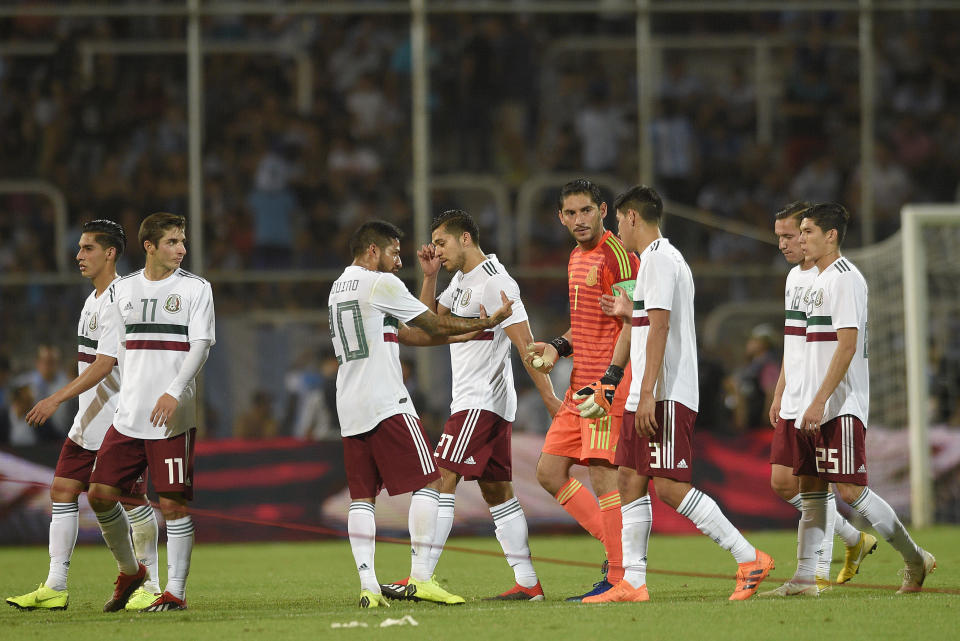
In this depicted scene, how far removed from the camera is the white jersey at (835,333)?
780 cm

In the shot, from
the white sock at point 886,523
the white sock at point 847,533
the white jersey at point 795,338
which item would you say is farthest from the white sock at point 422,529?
the white sock at point 847,533

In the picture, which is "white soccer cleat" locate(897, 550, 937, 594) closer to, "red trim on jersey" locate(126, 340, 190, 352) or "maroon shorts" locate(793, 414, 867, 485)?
"maroon shorts" locate(793, 414, 867, 485)

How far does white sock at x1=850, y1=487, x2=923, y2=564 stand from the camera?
7809 millimetres

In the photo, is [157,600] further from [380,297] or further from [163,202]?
[163,202]

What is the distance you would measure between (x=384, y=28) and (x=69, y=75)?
181 inches

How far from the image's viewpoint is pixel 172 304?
786 cm

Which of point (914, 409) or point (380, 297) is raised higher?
point (380, 297)

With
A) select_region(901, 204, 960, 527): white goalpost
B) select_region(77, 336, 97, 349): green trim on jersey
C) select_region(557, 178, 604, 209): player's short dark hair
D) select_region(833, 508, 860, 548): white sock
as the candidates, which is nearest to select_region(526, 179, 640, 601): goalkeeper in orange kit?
select_region(557, 178, 604, 209): player's short dark hair

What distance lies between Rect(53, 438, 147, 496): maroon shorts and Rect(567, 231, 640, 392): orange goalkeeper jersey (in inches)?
107

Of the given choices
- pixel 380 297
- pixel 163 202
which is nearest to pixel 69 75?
pixel 163 202

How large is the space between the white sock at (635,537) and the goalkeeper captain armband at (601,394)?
54 cm

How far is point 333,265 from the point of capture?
16406mm

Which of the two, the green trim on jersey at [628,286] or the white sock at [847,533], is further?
the white sock at [847,533]

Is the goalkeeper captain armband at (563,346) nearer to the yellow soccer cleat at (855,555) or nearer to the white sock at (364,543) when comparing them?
the white sock at (364,543)
